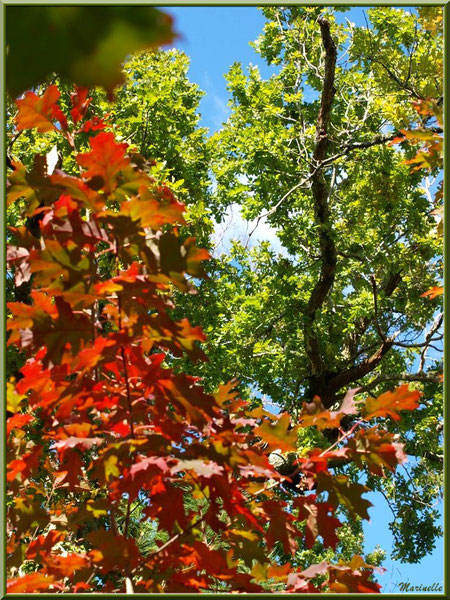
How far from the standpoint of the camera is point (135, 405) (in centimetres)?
183

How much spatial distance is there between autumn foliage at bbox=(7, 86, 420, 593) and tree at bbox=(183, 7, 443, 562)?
16.0 ft

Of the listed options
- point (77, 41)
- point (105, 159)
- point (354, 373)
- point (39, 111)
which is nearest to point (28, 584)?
point (105, 159)

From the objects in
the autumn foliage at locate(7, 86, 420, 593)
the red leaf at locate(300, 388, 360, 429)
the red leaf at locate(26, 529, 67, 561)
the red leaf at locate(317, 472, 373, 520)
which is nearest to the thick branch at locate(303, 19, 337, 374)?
the autumn foliage at locate(7, 86, 420, 593)

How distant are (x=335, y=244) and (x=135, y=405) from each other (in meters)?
5.37

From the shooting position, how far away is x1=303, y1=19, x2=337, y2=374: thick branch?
18.1ft

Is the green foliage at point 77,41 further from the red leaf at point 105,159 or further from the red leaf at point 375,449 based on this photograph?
the red leaf at point 375,449

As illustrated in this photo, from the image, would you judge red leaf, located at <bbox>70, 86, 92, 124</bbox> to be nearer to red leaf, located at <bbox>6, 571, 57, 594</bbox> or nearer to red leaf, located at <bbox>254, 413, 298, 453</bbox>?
red leaf, located at <bbox>254, 413, 298, 453</bbox>

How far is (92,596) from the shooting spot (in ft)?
5.71

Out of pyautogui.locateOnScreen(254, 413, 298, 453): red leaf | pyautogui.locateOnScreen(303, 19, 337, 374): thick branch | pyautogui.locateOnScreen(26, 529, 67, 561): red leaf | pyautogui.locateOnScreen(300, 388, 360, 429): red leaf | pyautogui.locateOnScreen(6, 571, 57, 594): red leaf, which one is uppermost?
pyautogui.locateOnScreen(303, 19, 337, 374): thick branch

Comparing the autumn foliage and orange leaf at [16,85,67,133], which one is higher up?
orange leaf at [16,85,67,133]

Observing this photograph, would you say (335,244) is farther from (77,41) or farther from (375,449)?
(77,41)

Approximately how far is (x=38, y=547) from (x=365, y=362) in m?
6.13

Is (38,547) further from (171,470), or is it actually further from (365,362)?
(365,362)

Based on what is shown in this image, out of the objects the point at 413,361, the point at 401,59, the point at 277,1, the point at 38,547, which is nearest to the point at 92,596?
the point at 38,547
